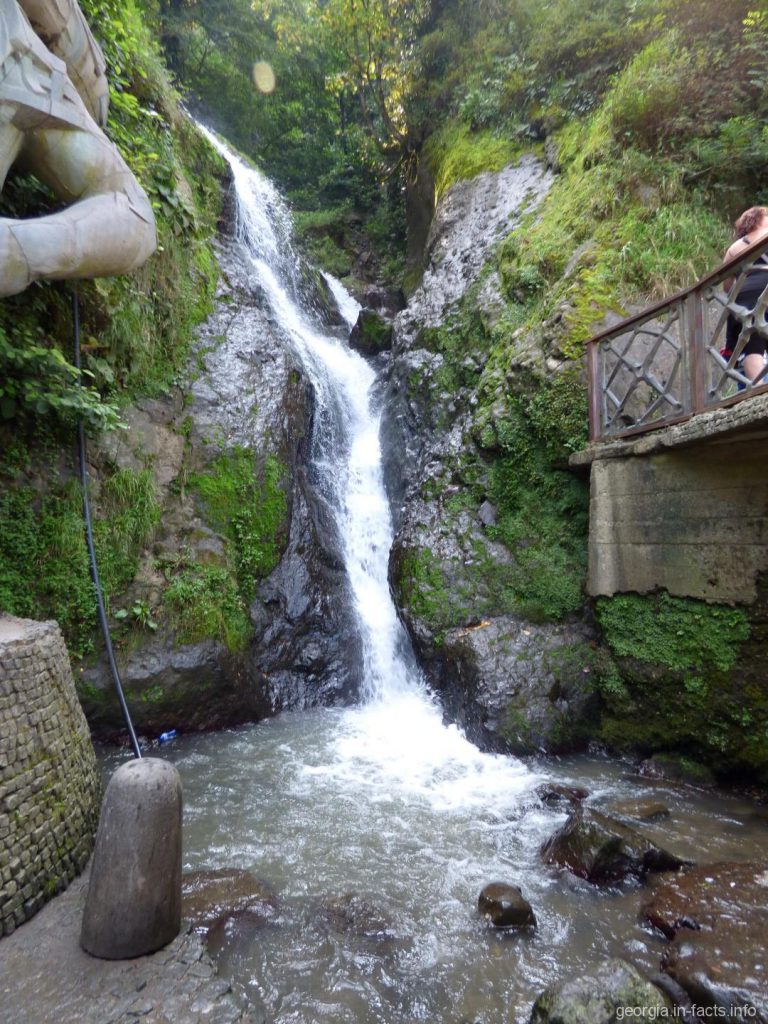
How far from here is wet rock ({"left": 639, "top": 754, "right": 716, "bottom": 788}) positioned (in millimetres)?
5281

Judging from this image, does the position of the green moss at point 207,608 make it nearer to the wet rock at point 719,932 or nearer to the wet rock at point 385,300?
the wet rock at point 719,932

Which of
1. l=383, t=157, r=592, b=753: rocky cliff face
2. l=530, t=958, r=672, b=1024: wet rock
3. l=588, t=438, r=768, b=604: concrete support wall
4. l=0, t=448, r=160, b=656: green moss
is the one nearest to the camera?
l=530, t=958, r=672, b=1024: wet rock

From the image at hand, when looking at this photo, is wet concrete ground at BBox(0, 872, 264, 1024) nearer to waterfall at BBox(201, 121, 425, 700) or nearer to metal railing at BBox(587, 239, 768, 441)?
waterfall at BBox(201, 121, 425, 700)

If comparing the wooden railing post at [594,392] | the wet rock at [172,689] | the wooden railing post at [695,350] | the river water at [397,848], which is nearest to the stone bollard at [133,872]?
the river water at [397,848]

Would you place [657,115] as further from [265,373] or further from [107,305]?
[107,305]

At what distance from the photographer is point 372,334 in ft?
44.2

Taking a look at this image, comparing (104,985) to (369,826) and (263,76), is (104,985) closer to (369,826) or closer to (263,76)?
(369,826)

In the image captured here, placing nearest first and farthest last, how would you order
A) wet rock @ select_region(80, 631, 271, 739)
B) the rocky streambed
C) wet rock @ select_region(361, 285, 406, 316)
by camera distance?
1. the rocky streambed
2. wet rock @ select_region(80, 631, 271, 739)
3. wet rock @ select_region(361, 285, 406, 316)

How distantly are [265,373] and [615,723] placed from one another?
281 inches

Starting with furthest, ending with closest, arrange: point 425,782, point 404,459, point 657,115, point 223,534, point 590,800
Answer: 1. point 404,459
2. point 657,115
3. point 223,534
4. point 425,782
5. point 590,800

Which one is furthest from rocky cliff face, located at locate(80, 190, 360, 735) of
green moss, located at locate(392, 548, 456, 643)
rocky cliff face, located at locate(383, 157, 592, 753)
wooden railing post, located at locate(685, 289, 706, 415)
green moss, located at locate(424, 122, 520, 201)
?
green moss, located at locate(424, 122, 520, 201)

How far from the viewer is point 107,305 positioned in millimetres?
6766

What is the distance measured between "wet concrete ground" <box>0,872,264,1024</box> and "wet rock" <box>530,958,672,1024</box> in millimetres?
1437

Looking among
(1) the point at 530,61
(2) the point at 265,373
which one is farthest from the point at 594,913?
(1) the point at 530,61
